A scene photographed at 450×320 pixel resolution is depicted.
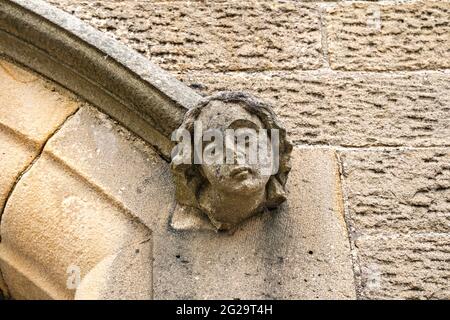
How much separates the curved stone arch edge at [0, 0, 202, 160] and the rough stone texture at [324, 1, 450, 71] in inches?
20.8

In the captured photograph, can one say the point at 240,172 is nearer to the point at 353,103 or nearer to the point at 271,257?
the point at 271,257

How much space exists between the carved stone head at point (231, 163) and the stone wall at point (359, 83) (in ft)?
0.75

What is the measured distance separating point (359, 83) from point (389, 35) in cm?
22

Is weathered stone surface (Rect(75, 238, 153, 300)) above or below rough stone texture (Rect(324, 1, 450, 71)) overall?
below

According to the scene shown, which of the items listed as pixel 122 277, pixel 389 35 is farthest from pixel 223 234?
pixel 389 35

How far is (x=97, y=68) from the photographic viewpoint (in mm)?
2365

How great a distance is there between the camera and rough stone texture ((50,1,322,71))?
2559 millimetres

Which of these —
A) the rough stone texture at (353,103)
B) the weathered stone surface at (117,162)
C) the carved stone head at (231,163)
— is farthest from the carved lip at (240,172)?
the rough stone texture at (353,103)

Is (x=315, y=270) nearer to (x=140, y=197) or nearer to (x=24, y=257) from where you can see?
(x=140, y=197)

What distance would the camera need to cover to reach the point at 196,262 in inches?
83.4

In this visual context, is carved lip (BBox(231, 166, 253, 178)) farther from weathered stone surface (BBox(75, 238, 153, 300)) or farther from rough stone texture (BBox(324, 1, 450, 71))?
rough stone texture (BBox(324, 1, 450, 71))

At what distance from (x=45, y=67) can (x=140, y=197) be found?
19.7 inches

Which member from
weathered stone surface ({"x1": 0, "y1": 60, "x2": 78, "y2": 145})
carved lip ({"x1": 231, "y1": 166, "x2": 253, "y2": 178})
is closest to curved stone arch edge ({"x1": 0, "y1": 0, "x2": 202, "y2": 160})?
weathered stone surface ({"x1": 0, "y1": 60, "x2": 78, "y2": 145})

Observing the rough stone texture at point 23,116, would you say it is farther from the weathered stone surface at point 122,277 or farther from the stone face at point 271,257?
the stone face at point 271,257
